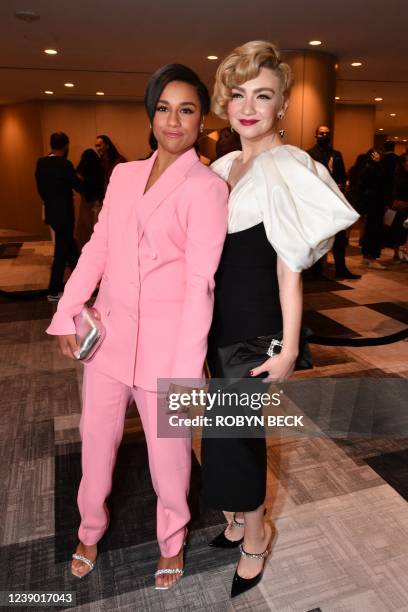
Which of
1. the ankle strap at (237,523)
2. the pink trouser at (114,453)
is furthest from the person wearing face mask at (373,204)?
the pink trouser at (114,453)

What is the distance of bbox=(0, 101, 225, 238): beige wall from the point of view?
11305 mm

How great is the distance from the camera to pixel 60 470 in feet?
7.67

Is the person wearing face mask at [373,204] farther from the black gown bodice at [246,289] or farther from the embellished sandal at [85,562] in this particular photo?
the embellished sandal at [85,562]

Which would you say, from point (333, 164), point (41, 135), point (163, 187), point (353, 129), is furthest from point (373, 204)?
point (41, 135)

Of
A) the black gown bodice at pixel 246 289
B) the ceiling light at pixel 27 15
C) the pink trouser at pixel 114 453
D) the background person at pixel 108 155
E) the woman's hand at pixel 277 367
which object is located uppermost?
the ceiling light at pixel 27 15

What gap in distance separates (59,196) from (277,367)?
4.33m

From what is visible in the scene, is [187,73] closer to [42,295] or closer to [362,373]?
[362,373]

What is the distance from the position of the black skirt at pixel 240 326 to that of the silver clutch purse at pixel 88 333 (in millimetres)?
342

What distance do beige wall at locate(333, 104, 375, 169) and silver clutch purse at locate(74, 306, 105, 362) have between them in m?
12.3

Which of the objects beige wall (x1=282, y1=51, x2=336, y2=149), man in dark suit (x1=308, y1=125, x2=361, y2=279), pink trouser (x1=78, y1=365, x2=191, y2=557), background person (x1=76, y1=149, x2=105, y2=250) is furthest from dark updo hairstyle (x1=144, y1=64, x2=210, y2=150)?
beige wall (x1=282, y1=51, x2=336, y2=149)

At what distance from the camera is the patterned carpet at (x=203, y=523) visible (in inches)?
65.5

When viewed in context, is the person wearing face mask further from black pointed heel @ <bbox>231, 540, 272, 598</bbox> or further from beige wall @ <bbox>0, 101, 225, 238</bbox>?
beige wall @ <bbox>0, 101, 225, 238</bbox>

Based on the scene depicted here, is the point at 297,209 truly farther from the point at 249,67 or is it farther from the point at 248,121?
the point at 249,67

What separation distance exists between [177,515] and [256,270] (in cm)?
87
